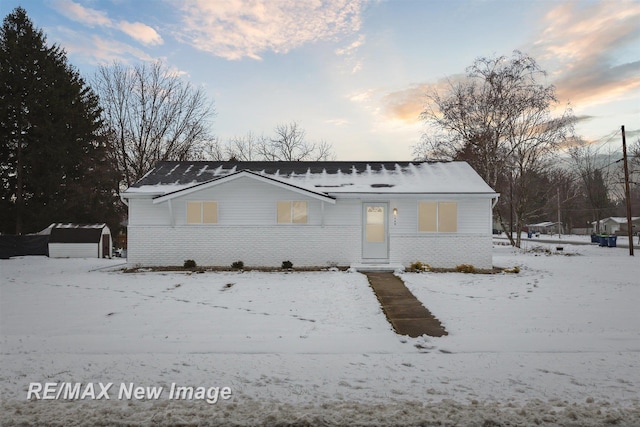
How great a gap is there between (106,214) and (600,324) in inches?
1354

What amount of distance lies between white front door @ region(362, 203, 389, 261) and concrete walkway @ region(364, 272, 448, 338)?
11.8 ft

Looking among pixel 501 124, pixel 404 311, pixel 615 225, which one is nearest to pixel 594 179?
pixel 615 225

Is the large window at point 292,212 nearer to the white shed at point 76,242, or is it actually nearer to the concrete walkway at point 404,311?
the concrete walkway at point 404,311

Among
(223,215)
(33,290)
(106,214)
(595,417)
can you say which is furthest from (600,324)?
(106,214)

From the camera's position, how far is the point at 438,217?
1594 centimetres

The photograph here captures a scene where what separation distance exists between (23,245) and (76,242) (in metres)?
3.11

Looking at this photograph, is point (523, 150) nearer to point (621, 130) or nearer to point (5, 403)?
point (621, 130)

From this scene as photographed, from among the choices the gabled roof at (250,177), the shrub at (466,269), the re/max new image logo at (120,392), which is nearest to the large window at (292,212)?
the gabled roof at (250,177)

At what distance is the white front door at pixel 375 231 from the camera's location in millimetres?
16062

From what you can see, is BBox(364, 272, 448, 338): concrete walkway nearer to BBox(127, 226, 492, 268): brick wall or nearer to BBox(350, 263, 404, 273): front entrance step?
BBox(350, 263, 404, 273): front entrance step

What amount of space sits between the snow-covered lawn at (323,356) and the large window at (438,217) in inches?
205

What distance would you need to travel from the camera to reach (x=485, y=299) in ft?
31.7

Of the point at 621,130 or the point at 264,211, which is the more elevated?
the point at 621,130

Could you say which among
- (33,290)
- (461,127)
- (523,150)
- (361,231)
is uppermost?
(461,127)
